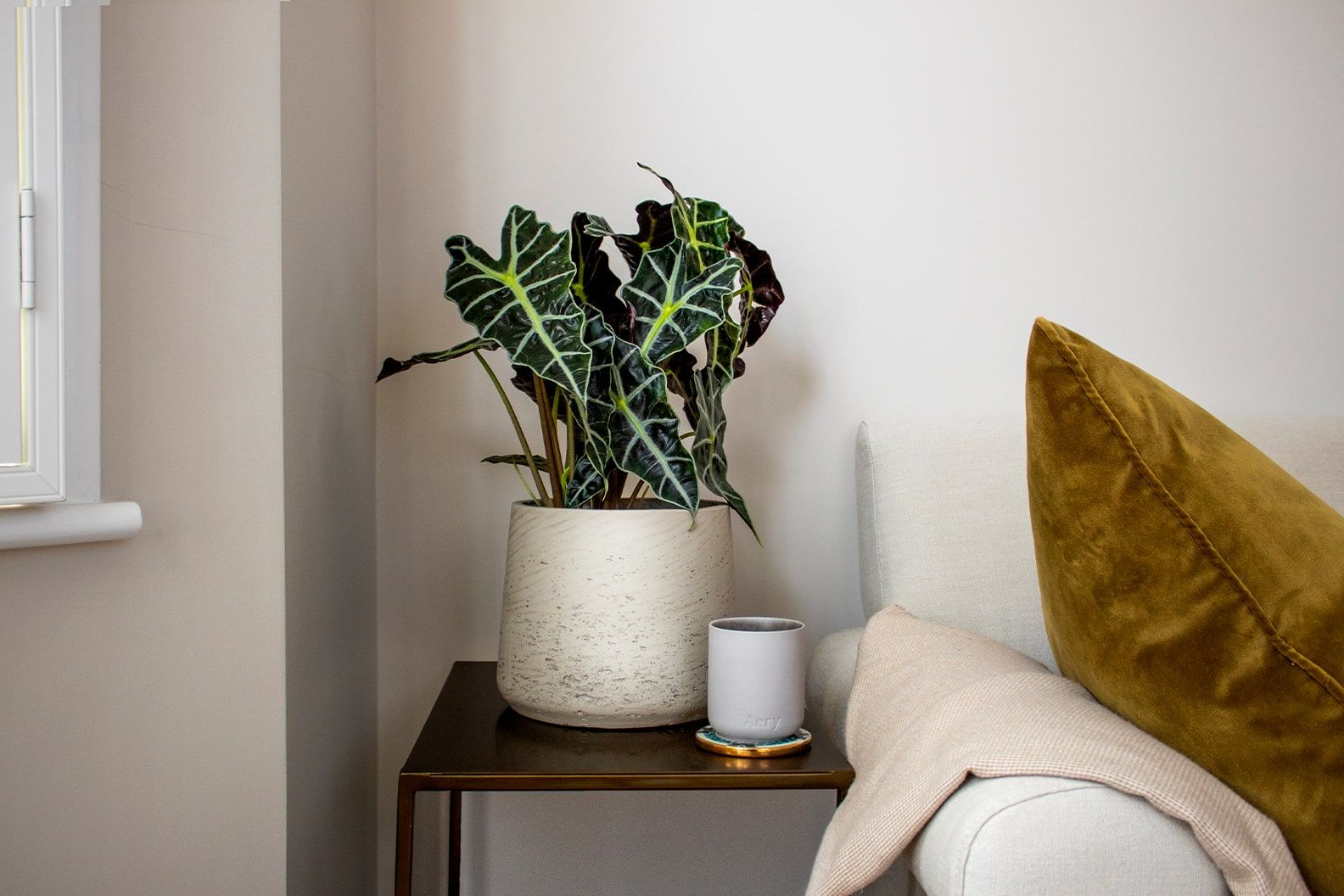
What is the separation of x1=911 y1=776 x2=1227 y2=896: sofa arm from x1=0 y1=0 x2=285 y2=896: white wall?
0.57 m

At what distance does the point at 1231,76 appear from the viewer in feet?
4.69

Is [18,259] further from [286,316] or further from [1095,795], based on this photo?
[1095,795]

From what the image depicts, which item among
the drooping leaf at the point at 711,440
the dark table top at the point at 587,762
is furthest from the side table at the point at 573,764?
the drooping leaf at the point at 711,440

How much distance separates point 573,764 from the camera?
2.96ft

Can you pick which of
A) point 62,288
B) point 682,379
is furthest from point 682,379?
point 62,288

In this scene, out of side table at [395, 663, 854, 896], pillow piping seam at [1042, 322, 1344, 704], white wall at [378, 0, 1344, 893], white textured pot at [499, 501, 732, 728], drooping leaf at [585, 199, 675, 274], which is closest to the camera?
pillow piping seam at [1042, 322, 1344, 704]

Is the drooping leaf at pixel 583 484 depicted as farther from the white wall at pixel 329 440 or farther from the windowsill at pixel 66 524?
the windowsill at pixel 66 524

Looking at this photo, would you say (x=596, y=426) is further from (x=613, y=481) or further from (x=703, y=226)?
(x=703, y=226)

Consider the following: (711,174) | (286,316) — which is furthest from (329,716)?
(711,174)

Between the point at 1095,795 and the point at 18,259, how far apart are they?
810mm

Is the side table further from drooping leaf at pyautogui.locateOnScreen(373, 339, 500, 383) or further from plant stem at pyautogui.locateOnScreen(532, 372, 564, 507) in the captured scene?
drooping leaf at pyautogui.locateOnScreen(373, 339, 500, 383)

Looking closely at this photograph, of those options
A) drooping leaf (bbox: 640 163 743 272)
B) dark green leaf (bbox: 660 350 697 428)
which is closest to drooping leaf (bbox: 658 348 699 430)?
dark green leaf (bbox: 660 350 697 428)

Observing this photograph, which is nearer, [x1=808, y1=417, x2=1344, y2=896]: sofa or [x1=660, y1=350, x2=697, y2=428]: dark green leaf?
[x1=660, y1=350, x2=697, y2=428]: dark green leaf

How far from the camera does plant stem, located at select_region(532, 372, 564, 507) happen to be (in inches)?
42.2
